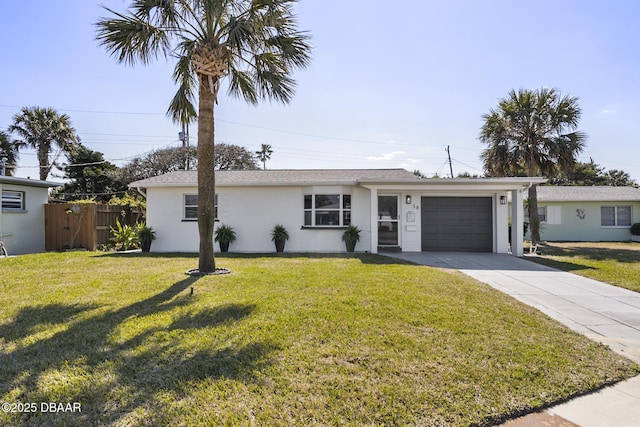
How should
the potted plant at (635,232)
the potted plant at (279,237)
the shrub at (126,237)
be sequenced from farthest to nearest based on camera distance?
the potted plant at (635,232), the shrub at (126,237), the potted plant at (279,237)

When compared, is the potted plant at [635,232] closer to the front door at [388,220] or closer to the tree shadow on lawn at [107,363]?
the front door at [388,220]

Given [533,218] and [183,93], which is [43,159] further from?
[533,218]

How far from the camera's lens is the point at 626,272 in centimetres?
805

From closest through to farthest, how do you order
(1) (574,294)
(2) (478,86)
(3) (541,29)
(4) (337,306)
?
(4) (337,306) → (1) (574,294) → (3) (541,29) → (2) (478,86)

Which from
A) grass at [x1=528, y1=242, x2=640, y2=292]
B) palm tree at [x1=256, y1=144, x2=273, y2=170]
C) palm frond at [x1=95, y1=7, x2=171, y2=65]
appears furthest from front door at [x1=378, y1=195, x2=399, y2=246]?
palm tree at [x1=256, y1=144, x2=273, y2=170]

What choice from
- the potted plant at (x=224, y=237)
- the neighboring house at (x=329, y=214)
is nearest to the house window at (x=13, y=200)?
the neighboring house at (x=329, y=214)

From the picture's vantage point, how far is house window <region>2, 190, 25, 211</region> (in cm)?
1238

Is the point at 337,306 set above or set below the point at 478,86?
below

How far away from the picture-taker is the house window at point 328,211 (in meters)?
12.3

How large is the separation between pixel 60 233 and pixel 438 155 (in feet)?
109

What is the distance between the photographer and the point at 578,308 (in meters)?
5.13

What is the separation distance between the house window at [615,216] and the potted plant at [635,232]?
1.58 ft

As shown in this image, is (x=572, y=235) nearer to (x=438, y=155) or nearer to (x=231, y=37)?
(x=438, y=155)

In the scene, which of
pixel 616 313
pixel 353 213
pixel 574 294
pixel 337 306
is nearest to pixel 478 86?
pixel 353 213
